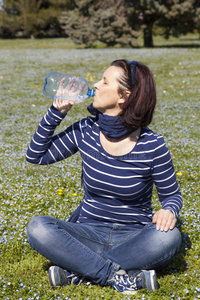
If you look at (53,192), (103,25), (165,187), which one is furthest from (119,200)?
(103,25)

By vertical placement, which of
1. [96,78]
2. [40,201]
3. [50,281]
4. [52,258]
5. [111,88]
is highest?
[111,88]

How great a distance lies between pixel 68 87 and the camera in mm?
4137

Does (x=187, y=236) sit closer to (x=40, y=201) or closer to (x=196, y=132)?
(x=40, y=201)

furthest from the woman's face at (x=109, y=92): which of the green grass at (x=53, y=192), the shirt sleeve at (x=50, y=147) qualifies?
the green grass at (x=53, y=192)

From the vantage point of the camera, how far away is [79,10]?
3591cm

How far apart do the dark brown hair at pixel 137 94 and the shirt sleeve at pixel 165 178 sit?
1.06 ft

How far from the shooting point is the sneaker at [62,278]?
11.5ft

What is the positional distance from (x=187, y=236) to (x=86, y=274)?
156 cm

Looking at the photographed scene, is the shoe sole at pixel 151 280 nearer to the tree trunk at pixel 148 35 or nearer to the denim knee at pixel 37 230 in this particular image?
the denim knee at pixel 37 230

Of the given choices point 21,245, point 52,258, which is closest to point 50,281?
point 52,258

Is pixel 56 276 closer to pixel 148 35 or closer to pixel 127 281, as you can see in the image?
pixel 127 281

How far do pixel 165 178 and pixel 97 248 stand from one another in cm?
97

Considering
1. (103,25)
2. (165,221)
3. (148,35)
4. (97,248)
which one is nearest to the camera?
(165,221)

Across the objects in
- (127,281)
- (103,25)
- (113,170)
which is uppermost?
(113,170)
